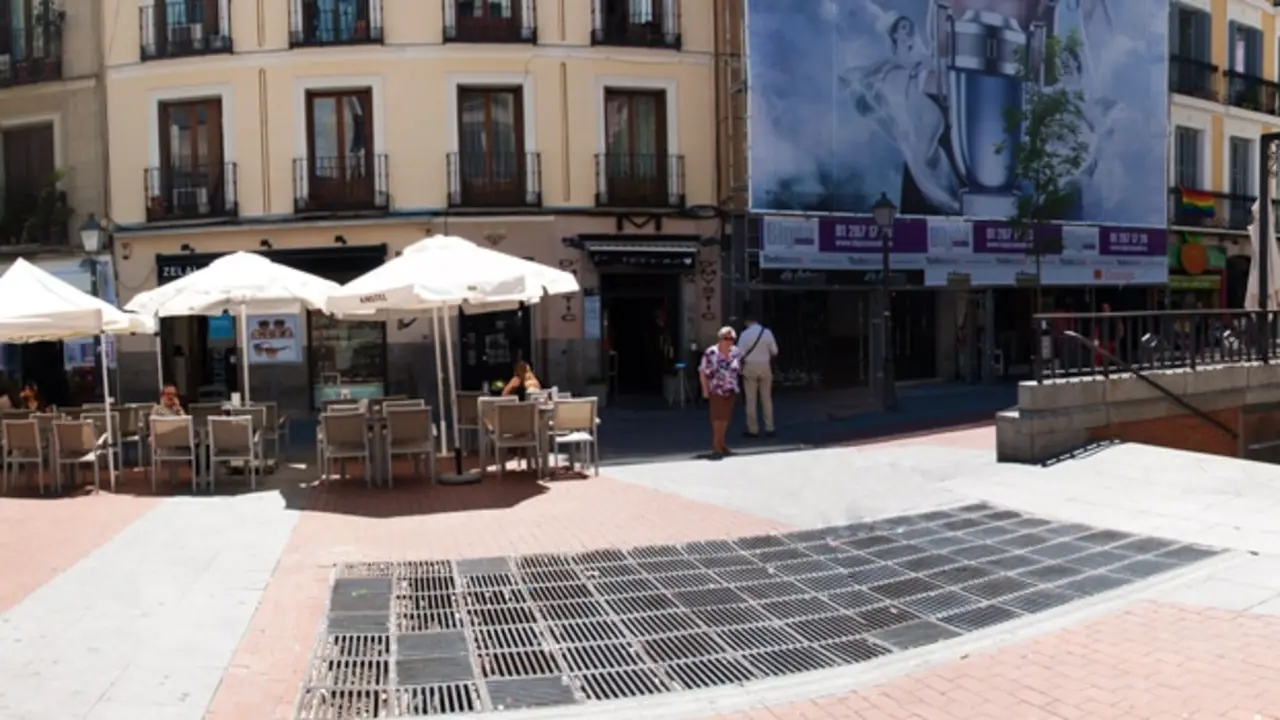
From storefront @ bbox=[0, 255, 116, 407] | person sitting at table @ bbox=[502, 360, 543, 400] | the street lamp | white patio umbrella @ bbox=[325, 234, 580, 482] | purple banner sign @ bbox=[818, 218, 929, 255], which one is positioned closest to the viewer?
white patio umbrella @ bbox=[325, 234, 580, 482]

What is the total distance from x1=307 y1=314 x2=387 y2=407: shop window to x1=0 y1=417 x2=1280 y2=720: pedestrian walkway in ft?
28.0

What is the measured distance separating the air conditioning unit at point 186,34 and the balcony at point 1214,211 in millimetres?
25215

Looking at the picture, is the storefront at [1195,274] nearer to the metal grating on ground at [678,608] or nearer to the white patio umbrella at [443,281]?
the metal grating on ground at [678,608]

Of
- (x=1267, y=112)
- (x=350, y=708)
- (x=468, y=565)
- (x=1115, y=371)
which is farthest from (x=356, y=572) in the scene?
(x=1267, y=112)

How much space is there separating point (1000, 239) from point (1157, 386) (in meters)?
11.9

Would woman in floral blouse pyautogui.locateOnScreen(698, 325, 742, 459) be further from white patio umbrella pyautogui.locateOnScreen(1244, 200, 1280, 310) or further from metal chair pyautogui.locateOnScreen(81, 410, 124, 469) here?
white patio umbrella pyautogui.locateOnScreen(1244, 200, 1280, 310)

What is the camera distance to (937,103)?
2308cm

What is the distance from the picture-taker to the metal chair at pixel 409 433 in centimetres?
1066

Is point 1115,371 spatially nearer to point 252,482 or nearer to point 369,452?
point 369,452

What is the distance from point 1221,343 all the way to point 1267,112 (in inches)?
856

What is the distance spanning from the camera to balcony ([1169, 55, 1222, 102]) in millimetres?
28812

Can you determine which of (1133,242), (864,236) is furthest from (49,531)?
(1133,242)

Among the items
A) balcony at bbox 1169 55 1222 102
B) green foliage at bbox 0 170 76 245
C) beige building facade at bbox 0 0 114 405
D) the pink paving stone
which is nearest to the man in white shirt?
the pink paving stone

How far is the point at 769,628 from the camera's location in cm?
592
